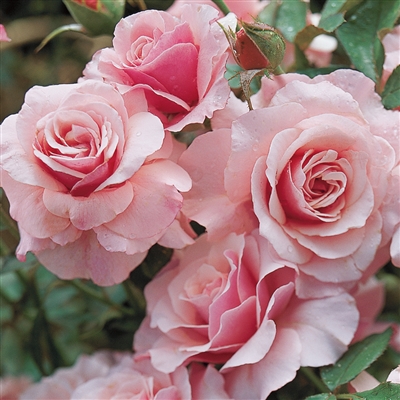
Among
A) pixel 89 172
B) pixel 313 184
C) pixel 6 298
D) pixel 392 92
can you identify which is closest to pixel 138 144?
pixel 89 172

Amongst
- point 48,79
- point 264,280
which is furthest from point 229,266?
point 48,79

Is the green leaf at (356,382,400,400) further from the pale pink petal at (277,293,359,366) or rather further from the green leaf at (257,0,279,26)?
the green leaf at (257,0,279,26)

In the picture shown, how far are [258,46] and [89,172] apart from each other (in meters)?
0.16

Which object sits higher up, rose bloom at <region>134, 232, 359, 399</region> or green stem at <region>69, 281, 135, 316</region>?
rose bloom at <region>134, 232, 359, 399</region>

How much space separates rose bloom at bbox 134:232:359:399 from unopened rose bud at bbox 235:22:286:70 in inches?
5.5

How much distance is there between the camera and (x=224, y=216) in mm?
496

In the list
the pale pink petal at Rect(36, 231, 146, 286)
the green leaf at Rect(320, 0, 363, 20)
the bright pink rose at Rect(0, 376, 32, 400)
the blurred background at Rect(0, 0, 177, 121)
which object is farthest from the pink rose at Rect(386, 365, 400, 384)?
the blurred background at Rect(0, 0, 177, 121)

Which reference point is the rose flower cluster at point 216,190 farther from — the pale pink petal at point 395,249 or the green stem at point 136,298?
the green stem at point 136,298

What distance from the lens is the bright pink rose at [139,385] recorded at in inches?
20.3

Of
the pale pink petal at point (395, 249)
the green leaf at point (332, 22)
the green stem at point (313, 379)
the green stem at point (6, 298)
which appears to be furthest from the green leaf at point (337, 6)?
the green stem at point (6, 298)

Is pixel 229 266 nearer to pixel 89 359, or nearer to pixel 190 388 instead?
pixel 190 388

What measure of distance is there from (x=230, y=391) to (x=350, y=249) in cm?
15

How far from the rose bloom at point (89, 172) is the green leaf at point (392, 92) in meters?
0.21

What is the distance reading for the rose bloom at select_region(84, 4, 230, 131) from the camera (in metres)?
0.46
